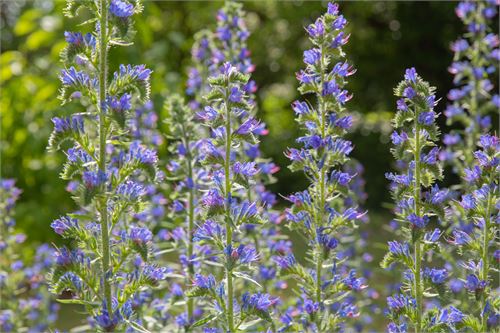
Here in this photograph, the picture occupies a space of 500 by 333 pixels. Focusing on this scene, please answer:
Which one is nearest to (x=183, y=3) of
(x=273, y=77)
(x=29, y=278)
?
(x=273, y=77)

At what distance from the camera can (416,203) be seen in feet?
10.8

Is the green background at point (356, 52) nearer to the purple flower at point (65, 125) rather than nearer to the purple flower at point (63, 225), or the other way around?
the purple flower at point (65, 125)

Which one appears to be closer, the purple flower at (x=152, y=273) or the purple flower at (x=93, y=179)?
the purple flower at (x=93, y=179)

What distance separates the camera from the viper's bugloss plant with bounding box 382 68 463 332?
321 centimetres

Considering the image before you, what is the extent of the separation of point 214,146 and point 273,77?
598 inches

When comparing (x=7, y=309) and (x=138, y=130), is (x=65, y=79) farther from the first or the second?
(x=7, y=309)

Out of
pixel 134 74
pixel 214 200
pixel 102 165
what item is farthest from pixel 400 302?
pixel 134 74

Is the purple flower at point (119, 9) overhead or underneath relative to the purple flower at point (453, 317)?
overhead

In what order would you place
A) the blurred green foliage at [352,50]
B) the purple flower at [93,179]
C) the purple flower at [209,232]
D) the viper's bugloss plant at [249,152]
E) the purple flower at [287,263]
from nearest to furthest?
1. the purple flower at [93,179]
2. the purple flower at [209,232]
3. the purple flower at [287,263]
4. the viper's bugloss plant at [249,152]
5. the blurred green foliage at [352,50]

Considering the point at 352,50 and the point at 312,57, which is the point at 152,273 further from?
the point at 352,50

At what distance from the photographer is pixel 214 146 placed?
130 inches

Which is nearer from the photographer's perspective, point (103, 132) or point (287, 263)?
point (103, 132)

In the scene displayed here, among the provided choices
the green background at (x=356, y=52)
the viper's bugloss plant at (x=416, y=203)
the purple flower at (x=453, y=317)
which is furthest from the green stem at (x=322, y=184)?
the green background at (x=356, y=52)

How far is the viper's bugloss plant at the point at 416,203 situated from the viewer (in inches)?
126
